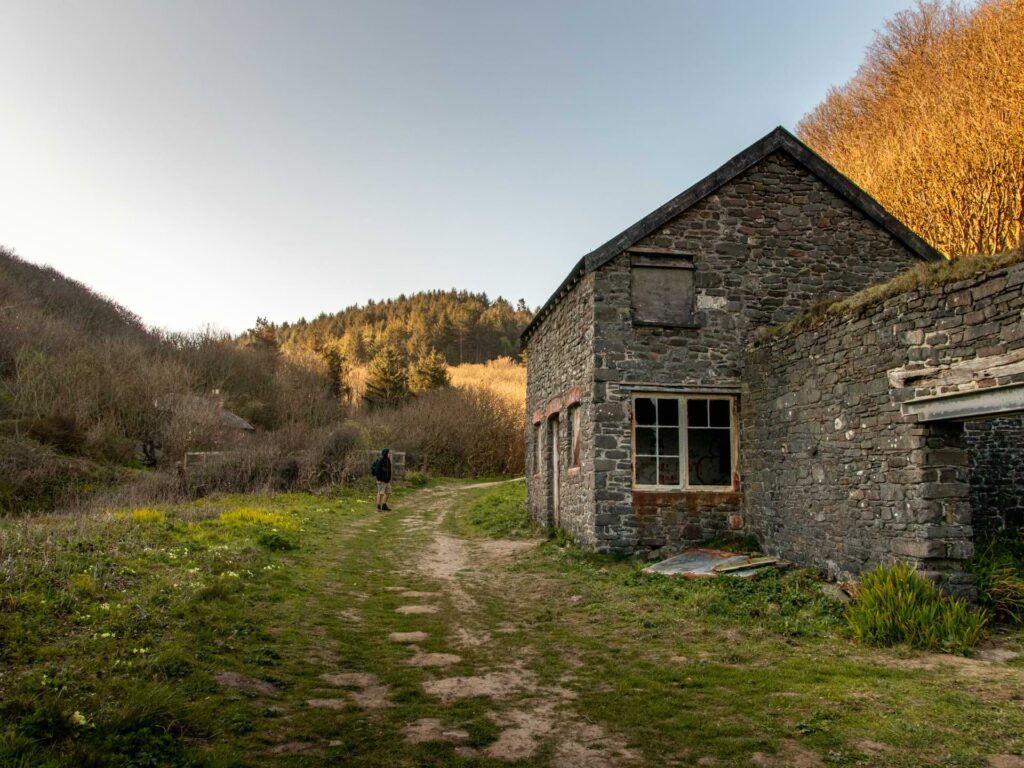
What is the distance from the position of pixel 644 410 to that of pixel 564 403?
86.0 inches

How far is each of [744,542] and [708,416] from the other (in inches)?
93.2

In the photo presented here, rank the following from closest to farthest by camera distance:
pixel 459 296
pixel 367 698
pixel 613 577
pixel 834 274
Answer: pixel 367 698, pixel 613 577, pixel 834 274, pixel 459 296

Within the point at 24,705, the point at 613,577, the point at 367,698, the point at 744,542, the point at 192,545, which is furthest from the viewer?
the point at 744,542

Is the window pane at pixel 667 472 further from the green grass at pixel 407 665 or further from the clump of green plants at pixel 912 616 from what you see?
the clump of green plants at pixel 912 616

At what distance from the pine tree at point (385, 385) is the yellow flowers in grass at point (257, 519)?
33210 millimetres

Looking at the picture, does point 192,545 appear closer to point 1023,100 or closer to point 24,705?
point 24,705

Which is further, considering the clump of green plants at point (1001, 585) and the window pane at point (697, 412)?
the window pane at point (697, 412)

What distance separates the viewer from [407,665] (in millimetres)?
6121

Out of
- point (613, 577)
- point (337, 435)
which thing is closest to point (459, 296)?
point (337, 435)

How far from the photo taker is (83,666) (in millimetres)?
4805

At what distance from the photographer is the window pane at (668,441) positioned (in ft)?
41.1

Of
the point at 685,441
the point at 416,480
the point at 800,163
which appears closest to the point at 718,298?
the point at 685,441

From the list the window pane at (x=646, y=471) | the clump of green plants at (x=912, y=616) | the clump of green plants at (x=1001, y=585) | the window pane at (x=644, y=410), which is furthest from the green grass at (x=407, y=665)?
the window pane at (x=644, y=410)

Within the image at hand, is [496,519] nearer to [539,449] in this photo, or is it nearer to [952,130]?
[539,449]
